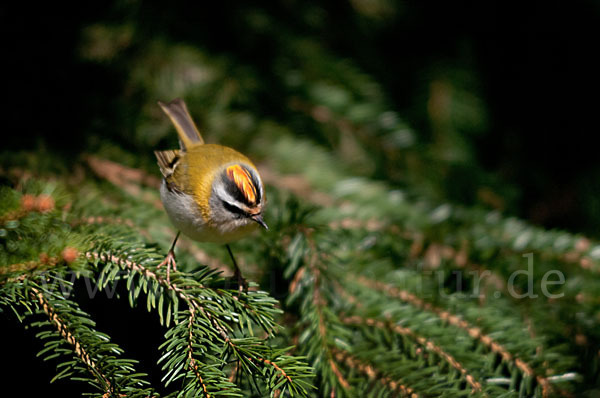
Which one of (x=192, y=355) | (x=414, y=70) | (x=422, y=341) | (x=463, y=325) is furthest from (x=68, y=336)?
(x=414, y=70)

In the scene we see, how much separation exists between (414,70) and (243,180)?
136 cm

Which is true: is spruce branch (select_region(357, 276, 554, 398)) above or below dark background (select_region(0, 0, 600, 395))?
below

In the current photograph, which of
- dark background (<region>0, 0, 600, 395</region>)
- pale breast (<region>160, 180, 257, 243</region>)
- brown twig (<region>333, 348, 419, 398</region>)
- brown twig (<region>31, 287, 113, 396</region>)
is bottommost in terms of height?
brown twig (<region>31, 287, 113, 396</region>)

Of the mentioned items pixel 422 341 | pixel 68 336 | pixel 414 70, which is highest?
pixel 414 70

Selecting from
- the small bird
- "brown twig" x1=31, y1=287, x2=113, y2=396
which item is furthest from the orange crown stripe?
"brown twig" x1=31, y1=287, x2=113, y2=396

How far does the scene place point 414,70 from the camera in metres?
2.26

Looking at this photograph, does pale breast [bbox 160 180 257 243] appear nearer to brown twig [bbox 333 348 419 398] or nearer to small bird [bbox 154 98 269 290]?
small bird [bbox 154 98 269 290]

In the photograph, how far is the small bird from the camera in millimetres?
1197

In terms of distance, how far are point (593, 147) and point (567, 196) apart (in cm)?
33


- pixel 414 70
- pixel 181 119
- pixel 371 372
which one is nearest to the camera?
pixel 371 372

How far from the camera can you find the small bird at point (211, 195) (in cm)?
120

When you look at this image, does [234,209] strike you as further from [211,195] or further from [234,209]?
[211,195]

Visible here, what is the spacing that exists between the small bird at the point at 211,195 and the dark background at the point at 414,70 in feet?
1.18

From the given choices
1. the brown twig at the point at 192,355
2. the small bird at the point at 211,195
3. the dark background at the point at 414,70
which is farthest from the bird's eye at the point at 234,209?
the dark background at the point at 414,70
